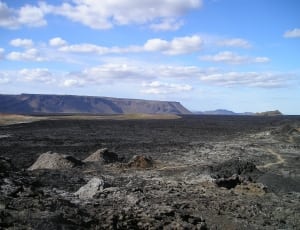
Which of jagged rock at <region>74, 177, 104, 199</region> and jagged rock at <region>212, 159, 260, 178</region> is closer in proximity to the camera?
jagged rock at <region>74, 177, 104, 199</region>

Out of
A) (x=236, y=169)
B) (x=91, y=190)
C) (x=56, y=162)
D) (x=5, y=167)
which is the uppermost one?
(x=5, y=167)

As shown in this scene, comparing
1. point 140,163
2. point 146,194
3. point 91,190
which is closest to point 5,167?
point 91,190

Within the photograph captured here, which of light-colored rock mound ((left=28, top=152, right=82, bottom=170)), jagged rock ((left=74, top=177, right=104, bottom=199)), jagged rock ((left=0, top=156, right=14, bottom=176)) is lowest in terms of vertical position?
light-colored rock mound ((left=28, top=152, right=82, bottom=170))

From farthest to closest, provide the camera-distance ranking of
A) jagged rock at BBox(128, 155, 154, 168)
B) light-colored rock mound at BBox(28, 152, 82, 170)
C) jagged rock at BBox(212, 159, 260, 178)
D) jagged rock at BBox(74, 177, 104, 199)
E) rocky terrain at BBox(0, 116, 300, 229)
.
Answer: jagged rock at BBox(128, 155, 154, 168)
light-colored rock mound at BBox(28, 152, 82, 170)
jagged rock at BBox(212, 159, 260, 178)
jagged rock at BBox(74, 177, 104, 199)
rocky terrain at BBox(0, 116, 300, 229)

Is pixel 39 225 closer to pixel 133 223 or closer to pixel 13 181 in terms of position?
pixel 133 223

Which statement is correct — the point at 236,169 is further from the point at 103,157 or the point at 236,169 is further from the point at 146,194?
the point at 146,194

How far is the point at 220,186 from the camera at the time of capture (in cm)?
1589

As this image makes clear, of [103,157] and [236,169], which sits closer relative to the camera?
[236,169]

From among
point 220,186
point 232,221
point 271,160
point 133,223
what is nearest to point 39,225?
point 133,223

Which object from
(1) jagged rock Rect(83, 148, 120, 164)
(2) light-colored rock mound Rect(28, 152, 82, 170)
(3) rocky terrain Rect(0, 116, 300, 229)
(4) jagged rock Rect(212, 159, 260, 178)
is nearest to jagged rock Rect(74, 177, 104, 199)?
(3) rocky terrain Rect(0, 116, 300, 229)

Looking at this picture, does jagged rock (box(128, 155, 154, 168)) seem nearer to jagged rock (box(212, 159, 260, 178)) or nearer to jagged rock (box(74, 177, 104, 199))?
jagged rock (box(212, 159, 260, 178))

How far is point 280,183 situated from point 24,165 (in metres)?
13.5

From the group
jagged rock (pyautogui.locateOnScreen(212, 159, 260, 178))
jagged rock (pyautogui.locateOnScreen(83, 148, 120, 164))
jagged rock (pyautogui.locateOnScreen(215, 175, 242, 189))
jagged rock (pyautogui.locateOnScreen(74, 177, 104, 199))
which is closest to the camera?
jagged rock (pyautogui.locateOnScreen(74, 177, 104, 199))

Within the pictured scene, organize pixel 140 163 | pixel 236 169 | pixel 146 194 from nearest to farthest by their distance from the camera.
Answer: pixel 146 194 < pixel 236 169 < pixel 140 163
